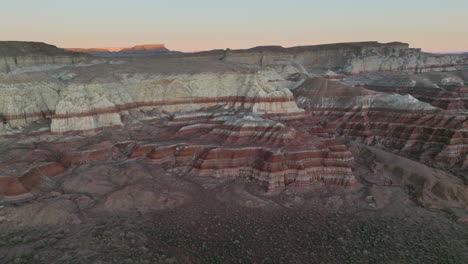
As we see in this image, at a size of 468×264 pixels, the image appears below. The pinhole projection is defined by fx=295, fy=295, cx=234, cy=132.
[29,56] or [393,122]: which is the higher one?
[29,56]

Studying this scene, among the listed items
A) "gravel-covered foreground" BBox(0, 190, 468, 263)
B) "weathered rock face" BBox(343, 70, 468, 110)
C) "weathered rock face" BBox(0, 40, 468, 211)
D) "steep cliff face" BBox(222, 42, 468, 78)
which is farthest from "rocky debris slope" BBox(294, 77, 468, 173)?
"steep cliff face" BBox(222, 42, 468, 78)

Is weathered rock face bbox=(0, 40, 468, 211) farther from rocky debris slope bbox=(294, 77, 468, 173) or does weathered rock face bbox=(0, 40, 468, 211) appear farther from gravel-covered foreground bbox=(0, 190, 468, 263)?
gravel-covered foreground bbox=(0, 190, 468, 263)

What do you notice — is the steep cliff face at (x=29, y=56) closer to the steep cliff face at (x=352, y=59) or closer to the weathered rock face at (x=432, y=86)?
the steep cliff face at (x=352, y=59)

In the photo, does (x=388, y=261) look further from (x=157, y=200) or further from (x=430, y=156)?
(x=430, y=156)

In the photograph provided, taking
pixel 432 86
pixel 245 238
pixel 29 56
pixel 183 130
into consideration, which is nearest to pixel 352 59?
pixel 432 86

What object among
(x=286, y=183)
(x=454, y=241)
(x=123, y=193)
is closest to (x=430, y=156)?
(x=454, y=241)

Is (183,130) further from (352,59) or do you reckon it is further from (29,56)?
(352,59)

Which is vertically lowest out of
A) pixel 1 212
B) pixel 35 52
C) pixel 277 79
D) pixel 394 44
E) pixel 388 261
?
pixel 388 261

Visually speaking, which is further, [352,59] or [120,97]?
[352,59]

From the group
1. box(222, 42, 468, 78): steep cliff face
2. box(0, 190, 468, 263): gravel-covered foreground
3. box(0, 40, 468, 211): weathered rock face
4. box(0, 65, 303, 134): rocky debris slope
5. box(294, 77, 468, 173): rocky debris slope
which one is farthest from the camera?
box(222, 42, 468, 78): steep cliff face
